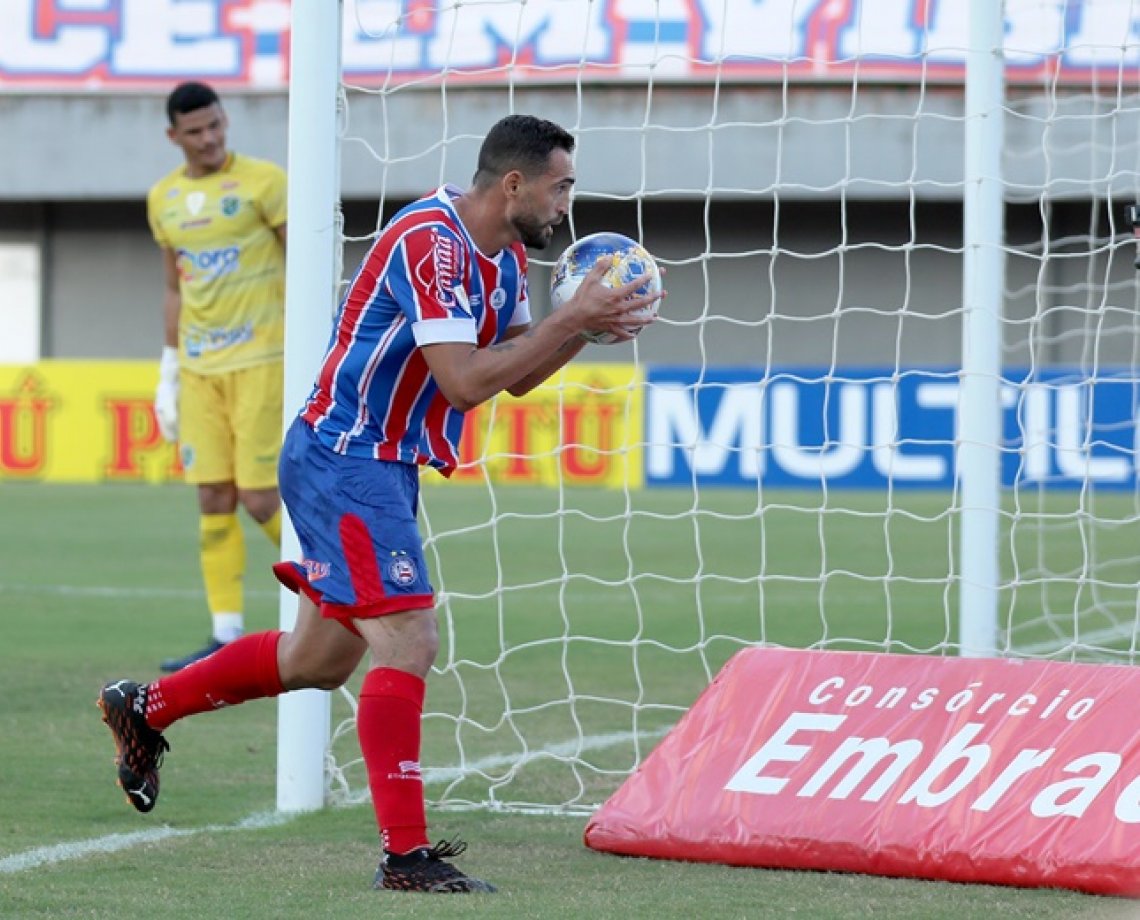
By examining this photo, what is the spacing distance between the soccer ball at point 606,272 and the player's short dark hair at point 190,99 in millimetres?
3365

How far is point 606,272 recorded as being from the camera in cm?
414

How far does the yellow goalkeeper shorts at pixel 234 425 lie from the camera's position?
7.87m

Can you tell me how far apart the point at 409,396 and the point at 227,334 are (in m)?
3.83

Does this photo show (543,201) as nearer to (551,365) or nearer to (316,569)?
(551,365)

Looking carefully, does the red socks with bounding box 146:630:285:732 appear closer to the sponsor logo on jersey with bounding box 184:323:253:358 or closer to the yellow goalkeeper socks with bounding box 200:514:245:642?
the yellow goalkeeper socks with bounding box 200:514:245:642

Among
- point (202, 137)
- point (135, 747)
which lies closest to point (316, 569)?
point (135, 747)

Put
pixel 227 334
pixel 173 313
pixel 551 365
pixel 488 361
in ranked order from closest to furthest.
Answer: pixel 488 361 → pixel 551 365 → pixel 227 334 → pixel 173 313

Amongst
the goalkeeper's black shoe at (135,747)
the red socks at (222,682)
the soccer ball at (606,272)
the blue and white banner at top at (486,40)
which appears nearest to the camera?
the soccer ball at (606,272)

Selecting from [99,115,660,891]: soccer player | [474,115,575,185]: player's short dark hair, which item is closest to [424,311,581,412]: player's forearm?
[99,115,660,891]: soccer player

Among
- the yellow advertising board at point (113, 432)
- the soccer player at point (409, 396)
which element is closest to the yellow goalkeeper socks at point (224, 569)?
the soccer player at point (409, 396)

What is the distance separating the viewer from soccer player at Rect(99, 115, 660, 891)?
410cm

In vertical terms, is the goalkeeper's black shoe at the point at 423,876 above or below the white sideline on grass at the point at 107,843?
above

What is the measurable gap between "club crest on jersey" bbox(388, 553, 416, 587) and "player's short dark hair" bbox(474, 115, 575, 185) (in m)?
0.79

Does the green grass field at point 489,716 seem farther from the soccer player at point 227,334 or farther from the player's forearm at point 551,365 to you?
the player's forearm at point 551,365
